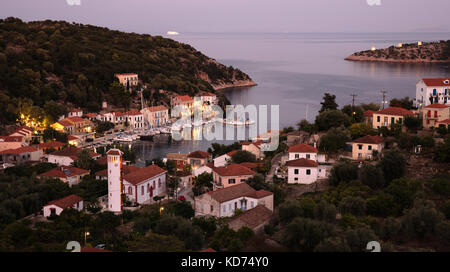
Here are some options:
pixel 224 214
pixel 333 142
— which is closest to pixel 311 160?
pixel 333 142

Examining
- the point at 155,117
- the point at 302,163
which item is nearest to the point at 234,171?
the point at 302,163

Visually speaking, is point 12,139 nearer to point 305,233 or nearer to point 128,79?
point 305,233

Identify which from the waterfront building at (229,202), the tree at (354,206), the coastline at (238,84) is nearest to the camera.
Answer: the tree at (354,206)

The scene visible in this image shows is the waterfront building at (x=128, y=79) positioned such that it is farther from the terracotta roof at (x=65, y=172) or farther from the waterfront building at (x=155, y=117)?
the terracotta roof at (x=65, y=172)

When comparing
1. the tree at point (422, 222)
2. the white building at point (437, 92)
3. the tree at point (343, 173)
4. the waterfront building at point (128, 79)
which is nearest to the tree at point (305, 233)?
the tree at point (422, 222)

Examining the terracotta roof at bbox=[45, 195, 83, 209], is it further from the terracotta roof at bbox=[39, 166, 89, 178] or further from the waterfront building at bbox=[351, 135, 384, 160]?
the waterfront building at bbox=[351, 135, 384, 160]
